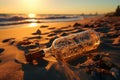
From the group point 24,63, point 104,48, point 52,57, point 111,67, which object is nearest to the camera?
point 111,67

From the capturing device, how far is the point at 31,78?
3.35 meters

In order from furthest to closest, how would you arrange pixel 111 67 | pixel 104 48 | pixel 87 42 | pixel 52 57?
1. pixel 104 48
2. pixel 87 42
3. pixel 52 57
4. pixel 111 67

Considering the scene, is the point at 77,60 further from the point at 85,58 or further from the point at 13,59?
the point at 13,59

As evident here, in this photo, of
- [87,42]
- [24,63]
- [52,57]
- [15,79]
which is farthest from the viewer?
[87,42]

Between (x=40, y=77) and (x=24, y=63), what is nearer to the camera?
(x=40, y=77)

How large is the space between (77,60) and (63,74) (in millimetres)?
1026

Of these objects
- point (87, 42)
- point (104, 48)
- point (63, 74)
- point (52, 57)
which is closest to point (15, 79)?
point (63, 74)

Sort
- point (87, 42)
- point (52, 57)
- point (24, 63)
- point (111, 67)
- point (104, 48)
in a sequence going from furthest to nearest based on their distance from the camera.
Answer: point (104, 48) < point (87, 42) < point (52, 57) < point (24, 63) < point (111, 67)

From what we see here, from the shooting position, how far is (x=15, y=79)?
3305 mm

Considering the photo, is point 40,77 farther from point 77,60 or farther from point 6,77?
point 77,60

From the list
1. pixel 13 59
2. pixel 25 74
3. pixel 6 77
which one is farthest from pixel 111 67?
pixel 13 59

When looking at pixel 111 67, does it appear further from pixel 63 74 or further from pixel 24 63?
pixel 24 63

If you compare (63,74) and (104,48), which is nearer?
(63,74)

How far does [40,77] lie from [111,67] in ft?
4.23
